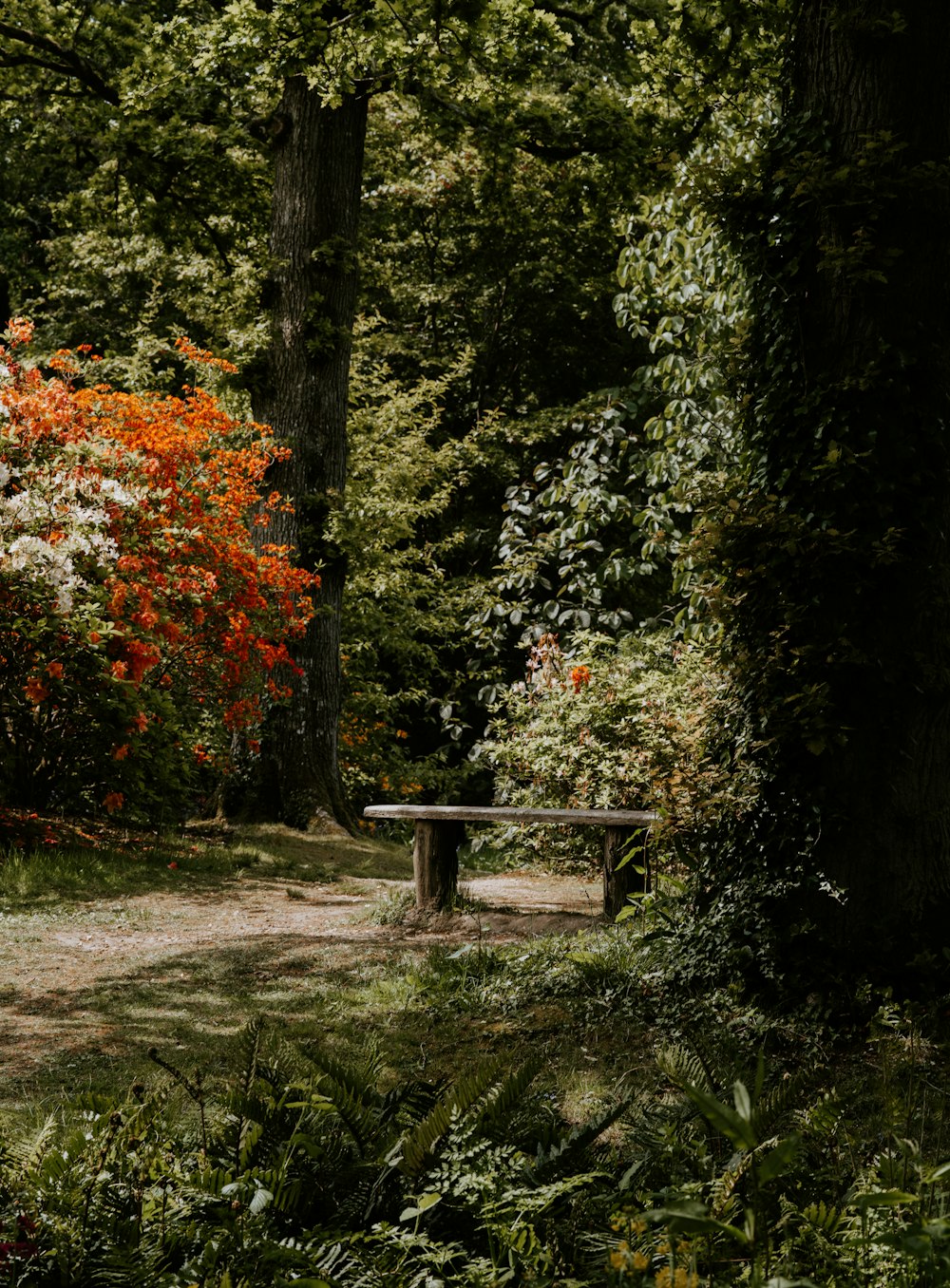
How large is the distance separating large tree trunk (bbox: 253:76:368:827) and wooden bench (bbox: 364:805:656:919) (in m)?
4.00

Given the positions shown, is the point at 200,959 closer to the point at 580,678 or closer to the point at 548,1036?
the point at 548,1036

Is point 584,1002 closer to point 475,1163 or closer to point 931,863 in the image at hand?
point 931,863

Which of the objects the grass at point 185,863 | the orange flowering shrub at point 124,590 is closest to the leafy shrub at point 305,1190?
the grass at point 185,863

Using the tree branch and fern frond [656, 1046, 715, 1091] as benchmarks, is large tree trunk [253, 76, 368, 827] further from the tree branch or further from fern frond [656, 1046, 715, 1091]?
fern frond [656, 1046, 715, 1091]

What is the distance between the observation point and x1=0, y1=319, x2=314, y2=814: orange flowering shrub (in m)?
7.58

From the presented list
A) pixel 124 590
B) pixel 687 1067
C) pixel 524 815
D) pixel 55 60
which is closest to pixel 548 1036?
pixel 687 1067

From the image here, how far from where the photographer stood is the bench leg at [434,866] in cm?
711

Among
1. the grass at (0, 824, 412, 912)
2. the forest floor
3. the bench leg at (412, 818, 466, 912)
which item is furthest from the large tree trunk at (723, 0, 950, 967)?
the grass at (0, 824, 412, 912)

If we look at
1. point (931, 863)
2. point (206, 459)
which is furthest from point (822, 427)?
point (206, 459)

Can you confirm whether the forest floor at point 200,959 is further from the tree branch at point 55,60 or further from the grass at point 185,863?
the tree branch at point 55,60

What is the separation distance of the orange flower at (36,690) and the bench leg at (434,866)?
253 cm

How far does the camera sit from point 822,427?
457 cm

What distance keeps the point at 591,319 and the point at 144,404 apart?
12.3 metres

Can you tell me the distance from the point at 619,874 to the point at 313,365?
661cm
